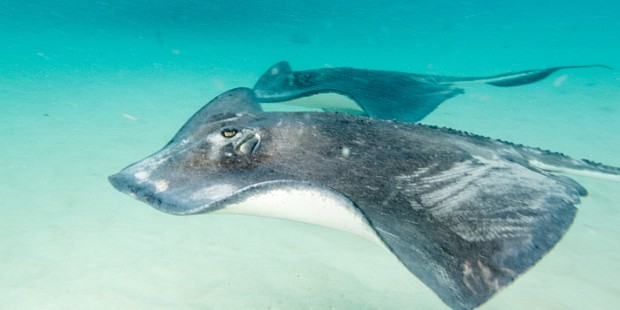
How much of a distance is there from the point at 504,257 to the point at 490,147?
69.0 inches

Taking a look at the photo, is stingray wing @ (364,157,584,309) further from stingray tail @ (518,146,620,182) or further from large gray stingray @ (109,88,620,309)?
stingray tail @ (518,146,620,182)

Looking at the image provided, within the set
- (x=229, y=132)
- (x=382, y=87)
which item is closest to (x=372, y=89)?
(x=382, y=87)

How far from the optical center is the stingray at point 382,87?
529 centimetres

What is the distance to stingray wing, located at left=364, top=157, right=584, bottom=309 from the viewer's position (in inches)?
64.2

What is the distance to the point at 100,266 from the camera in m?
3.82

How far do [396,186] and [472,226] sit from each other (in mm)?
494

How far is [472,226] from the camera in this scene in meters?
1.92

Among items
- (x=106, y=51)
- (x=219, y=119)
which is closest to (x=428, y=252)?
(x=219, y=119)

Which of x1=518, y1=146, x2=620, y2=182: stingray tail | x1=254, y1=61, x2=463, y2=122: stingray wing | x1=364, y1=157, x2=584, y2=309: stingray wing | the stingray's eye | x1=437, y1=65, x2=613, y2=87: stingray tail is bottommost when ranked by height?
x1=364, y1=157, x2=584, y2=309: stingray wing

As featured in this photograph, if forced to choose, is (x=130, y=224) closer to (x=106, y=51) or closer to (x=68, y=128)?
(x=68, y=128)

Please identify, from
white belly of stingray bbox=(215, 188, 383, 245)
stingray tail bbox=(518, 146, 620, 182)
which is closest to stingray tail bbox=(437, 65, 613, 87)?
stingray tail bbox=(518, 146, 620, 182)

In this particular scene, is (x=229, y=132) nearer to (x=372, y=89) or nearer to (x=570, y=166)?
(x=570, y=166)

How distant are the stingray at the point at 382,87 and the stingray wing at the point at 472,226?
2679mm

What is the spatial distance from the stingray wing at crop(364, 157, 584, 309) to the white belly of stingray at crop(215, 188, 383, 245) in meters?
0.10
